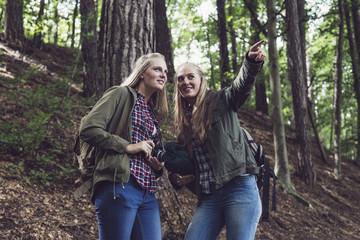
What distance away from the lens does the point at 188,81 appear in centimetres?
284

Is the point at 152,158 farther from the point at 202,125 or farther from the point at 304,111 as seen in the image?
the point at 304,111

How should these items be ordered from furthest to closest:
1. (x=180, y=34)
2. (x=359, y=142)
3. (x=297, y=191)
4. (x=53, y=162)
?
(x=180, y=34) < (x=359, y=142) < (x=297, y=191) < (x=53, y=162)

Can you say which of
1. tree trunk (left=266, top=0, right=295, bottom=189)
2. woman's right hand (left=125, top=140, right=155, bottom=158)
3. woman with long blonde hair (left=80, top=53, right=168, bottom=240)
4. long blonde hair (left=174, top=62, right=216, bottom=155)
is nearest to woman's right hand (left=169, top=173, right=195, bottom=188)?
long blonde hair (left=174, top=62, right=216, bottom=155)

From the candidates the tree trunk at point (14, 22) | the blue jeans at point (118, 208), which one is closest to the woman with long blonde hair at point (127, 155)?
the blue jeans at point (118, 208)

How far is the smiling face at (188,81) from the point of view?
2838 millimetres

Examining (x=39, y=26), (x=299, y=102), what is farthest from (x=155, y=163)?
(x=299, y=102)

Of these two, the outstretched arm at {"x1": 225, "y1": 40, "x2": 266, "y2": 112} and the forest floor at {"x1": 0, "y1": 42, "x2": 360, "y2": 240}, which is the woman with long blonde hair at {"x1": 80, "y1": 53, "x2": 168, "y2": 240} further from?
the forest floor at {"x1": 0, "y1": 42, "x2": 360, "y2": 240}

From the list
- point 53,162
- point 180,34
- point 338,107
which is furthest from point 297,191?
point 180,34

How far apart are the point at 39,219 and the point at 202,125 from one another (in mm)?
2498

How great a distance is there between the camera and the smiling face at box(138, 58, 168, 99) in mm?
2619

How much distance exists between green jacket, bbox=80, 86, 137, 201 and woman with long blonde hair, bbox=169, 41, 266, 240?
690 mm

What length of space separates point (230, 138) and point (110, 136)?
1.02m

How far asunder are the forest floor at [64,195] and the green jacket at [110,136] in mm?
1853

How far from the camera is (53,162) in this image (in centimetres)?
504
